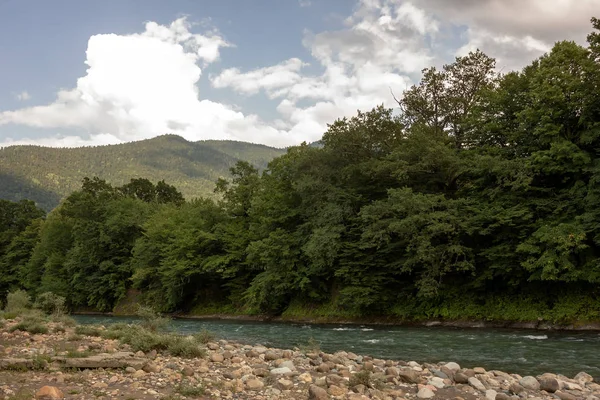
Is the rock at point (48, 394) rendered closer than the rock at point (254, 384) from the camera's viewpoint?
Yes

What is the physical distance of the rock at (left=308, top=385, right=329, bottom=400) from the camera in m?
8.30

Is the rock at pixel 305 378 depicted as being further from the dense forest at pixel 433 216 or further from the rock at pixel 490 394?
the dense forest at pixel 433 216

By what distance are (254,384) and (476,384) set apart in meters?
5.11

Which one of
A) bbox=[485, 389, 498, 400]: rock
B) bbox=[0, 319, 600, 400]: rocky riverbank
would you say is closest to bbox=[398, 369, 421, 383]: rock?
bbox=[0, 319, 600, 400]: rocky riverbank

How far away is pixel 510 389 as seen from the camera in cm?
1021

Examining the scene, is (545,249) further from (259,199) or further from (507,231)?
(259,199)

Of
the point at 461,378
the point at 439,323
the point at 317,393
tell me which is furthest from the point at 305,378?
the point at 439,323

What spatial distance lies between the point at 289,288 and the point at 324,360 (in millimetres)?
23280

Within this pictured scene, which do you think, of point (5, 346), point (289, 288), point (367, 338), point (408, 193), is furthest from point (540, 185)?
point (5, 346)

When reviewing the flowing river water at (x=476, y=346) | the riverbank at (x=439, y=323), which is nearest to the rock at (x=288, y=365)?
the flowing river water at (x=476, y=346)

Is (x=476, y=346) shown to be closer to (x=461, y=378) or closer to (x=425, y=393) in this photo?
(x=461, y=378)

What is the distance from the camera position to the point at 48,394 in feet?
23.8

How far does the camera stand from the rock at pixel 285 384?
9.37 meters

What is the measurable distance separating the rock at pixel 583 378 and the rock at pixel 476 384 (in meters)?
3.13
